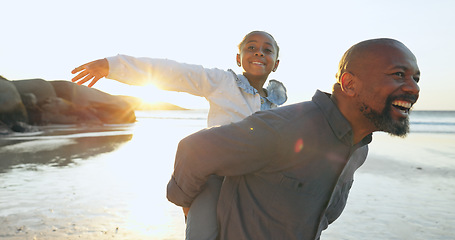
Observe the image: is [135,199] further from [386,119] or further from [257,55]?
[386,119]

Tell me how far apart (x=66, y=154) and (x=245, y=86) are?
357 inches

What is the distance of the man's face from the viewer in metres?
1.50

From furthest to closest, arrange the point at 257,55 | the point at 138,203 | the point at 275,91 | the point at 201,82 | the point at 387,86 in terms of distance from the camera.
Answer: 1. the point at 138,203
2. the point at 275,91
3. the point at 257,55
4. the point at 201,82
5. the point at 387,86

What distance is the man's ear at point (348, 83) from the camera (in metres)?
1.56

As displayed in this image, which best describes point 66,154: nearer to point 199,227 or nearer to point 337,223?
point 337,223

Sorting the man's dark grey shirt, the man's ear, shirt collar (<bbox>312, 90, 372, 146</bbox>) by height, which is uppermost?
the man's ear

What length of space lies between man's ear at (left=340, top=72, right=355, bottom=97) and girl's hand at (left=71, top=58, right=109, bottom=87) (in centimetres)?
148

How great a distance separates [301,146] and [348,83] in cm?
36

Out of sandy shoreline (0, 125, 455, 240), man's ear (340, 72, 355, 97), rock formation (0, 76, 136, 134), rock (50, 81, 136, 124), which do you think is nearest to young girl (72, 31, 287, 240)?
man's ear (340, 72, 355, 97)

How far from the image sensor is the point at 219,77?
278cm

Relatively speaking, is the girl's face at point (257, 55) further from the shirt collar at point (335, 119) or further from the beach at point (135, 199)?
the beach at point (135, 199)

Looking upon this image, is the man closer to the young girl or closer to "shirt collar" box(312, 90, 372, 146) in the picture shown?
"shirt collar" box(312, 90, 372, 146)

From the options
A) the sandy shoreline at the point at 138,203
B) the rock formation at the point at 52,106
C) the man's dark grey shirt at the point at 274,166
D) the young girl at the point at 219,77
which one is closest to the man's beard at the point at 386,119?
the man's dark grey shirt at the point at 274,166

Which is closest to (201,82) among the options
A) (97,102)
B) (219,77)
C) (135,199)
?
(219,77)
